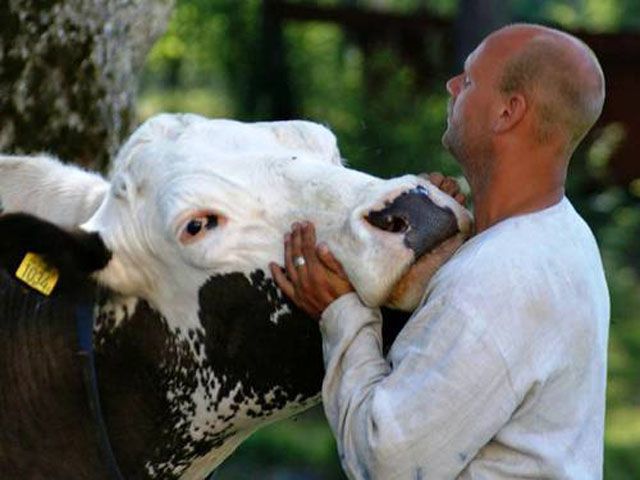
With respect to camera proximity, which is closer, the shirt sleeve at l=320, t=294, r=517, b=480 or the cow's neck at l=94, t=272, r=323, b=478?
the shirt sleeve at l=320, t=294, r=517, b=480

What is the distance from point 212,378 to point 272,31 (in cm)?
1595

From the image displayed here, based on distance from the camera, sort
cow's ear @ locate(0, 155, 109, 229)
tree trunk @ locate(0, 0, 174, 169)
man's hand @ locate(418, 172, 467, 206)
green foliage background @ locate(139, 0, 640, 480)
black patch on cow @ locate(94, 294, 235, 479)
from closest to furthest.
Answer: man's hand @ locate(418, 172, 467, 206) < black patch on cow @ locate(94, 294, 235, 479) < cow's ear @ locate(0, 155, 109, 229) < tree trunk @ locate(0, 0, 174, 169) < green foliage background @ locate(139, 0, 640, 480)

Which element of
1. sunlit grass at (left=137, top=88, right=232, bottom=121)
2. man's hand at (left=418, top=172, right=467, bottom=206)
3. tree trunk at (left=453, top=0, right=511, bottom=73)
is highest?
man's hand at (left=418, top=172, right=467, bottom=206)

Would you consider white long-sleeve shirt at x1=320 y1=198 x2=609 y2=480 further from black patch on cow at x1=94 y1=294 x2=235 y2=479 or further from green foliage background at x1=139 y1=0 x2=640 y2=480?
green foliage background at x1=139 y1=0 x2=640 y2=480

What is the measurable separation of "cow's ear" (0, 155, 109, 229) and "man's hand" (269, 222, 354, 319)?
0.67 m

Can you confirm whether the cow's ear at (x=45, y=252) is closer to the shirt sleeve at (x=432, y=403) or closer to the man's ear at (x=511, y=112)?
the shirt sleeve at (x=432, y=403)

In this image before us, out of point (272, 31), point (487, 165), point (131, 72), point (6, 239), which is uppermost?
point (487, 165)

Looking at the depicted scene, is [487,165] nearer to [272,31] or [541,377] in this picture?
[541,377]

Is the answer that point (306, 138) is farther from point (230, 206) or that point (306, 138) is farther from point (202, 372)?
point (202, 372)

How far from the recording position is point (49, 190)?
4.61 m

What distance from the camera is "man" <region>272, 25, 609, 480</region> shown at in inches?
147

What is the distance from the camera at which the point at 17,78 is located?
5742mm

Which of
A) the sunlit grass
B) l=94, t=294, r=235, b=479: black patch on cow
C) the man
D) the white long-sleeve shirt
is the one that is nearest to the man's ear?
the man

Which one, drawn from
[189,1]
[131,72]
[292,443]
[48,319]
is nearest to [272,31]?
[189,1]
